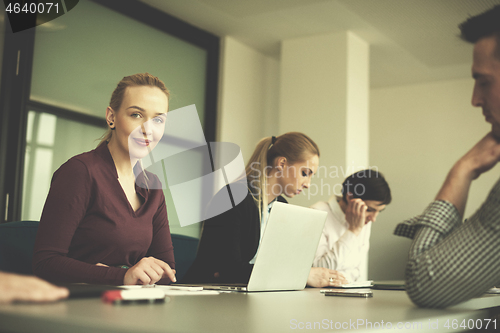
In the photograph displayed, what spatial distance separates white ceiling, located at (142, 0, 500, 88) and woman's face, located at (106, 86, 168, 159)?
7.34 feet

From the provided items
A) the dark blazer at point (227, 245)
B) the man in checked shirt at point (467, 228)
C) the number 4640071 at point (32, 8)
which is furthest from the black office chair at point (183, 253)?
the number 4640071 at point (32, 8)

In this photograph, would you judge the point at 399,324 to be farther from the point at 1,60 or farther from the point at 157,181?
the point at 1,60

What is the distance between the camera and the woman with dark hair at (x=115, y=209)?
1.25 m

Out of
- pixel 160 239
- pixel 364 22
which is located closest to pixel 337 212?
pixel 160 239

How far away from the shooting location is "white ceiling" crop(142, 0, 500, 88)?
356cm

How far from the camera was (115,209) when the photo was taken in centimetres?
142

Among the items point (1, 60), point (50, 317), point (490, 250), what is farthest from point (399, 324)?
point (1, 60)

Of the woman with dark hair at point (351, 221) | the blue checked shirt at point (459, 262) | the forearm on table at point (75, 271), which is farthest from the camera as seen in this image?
the woman with dark hair at point (351, 221)

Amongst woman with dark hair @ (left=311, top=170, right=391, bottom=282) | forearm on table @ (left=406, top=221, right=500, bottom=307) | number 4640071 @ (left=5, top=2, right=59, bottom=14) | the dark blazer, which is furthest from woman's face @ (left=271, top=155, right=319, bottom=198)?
number 4640071 @ (left=5, top=2, right=59, bottom=14)

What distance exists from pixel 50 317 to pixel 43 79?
2.73 m

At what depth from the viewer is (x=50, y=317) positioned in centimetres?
60

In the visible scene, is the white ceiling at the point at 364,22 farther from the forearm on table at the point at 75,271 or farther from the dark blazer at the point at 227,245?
the forearm on table at the point at 75,271

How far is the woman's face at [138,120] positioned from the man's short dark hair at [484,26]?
0.99 meters

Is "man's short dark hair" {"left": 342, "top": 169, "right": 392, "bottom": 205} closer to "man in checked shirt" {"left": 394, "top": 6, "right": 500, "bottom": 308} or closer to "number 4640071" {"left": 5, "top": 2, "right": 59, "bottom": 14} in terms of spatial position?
"man in checked shirt" {"left": 394, "top": 6, "right": 500, "bottom": 308}
